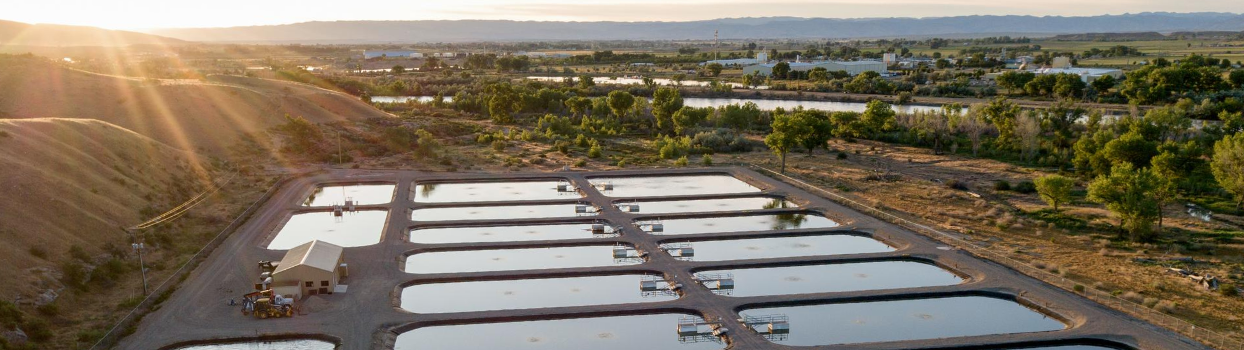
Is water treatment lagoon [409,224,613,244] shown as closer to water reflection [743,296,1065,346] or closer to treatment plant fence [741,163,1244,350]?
water reflection [743,296,1065,346]

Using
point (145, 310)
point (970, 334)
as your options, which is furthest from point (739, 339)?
point (145, 310)

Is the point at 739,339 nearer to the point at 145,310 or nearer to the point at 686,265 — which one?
the point at 686,265

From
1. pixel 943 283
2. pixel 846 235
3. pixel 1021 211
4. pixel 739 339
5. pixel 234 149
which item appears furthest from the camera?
pixel 234 149

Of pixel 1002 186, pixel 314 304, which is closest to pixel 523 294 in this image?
pixel 314 304

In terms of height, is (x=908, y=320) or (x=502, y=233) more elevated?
(x=502, y=233)

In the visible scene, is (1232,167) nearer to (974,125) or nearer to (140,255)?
(974,125)

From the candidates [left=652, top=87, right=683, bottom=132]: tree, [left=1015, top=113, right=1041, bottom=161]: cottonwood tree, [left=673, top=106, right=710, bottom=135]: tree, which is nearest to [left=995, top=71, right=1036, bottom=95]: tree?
[left=1015, top=113, right=1041, bottom=161]: cottonwood tree

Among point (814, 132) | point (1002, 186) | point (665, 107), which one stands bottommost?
point (1002, 186)
